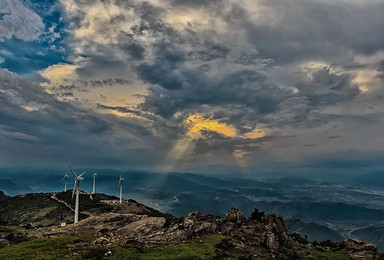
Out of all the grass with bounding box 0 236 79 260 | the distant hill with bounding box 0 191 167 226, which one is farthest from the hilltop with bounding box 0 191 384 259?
the distant hill with bounding box 0 191 167 226

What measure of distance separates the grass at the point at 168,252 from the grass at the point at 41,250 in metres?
7.94

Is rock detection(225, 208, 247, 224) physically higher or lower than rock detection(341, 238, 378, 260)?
higher

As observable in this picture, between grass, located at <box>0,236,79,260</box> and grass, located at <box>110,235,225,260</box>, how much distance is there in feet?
26.0

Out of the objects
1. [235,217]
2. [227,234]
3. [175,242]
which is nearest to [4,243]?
[175,242]

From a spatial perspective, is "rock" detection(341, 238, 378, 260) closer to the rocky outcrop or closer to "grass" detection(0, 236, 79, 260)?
the rocky outcrop

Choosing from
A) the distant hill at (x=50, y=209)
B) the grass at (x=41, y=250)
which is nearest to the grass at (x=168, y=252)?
the grass at (x=41, y=250)

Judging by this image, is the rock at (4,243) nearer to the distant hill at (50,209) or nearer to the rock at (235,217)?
the rock at (235,217)

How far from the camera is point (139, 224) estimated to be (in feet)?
180

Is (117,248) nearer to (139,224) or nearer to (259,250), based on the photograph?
(139,224)

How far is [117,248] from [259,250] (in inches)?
998

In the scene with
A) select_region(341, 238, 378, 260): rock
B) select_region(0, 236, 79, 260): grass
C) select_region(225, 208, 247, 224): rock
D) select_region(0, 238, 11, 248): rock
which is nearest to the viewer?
select_region(0, 236, 79, 260): grass

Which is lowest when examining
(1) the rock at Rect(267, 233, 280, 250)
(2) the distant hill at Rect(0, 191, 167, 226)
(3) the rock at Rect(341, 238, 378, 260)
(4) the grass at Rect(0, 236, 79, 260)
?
(2) the distant hill at Rect(0, 191, 167, 226)

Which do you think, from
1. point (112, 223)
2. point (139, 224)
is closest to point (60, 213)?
point (112, 223)

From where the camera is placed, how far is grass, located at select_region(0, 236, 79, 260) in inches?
1276
